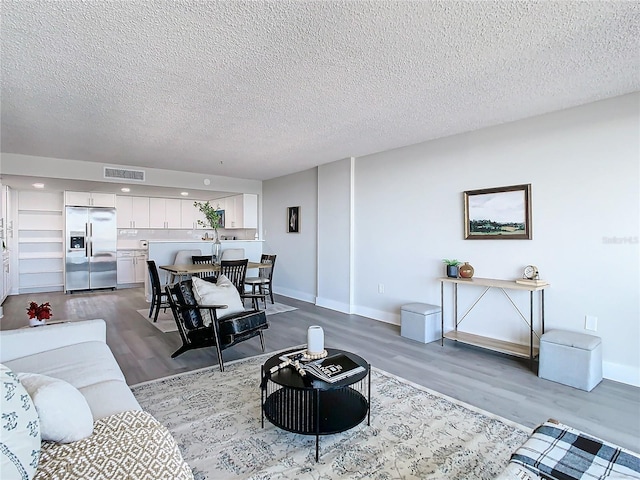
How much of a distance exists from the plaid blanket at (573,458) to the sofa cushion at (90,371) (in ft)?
5.76

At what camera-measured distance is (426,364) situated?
3.41 m

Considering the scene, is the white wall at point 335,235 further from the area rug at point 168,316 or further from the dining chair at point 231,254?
the dining chair at point 231,254

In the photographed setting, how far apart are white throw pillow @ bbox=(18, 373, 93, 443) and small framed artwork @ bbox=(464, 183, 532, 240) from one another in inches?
150

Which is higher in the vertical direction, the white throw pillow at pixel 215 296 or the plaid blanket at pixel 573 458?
the white throw pillow at pixel 215 296

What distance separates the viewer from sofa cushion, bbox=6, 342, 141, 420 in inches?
67.9

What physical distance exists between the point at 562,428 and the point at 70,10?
3.20m

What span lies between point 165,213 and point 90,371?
735 centimetres

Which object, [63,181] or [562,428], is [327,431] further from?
[63,181]

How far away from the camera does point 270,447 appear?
2.09 meters

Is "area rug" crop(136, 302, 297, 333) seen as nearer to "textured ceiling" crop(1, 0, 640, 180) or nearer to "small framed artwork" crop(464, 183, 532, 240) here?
"textured ceiling" crop(1, 0, 640, 180)

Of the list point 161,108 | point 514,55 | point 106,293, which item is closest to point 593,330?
point 514,55

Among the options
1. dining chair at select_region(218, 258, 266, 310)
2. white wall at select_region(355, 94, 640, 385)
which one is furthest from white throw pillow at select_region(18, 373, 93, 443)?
white wall at select_region(355, 94, 640, 385)

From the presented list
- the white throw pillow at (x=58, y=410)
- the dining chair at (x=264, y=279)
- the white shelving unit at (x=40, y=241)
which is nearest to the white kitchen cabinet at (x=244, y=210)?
the dining chair at (x=264, y=279)

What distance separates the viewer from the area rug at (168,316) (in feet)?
15.3
